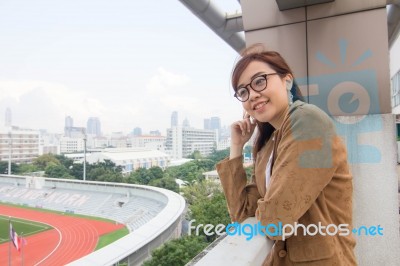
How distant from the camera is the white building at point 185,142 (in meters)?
37.8

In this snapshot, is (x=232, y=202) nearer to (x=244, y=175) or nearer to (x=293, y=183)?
(x=244, y=175)

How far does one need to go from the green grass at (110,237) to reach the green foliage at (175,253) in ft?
20.9

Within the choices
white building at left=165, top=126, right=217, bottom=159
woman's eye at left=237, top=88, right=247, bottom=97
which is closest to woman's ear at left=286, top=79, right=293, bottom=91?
woman's eye at left=237, top=88, right=247, bottom=97

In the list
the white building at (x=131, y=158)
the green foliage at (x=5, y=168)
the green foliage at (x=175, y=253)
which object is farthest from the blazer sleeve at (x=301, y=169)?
the green foliage at (x=5, y=168)

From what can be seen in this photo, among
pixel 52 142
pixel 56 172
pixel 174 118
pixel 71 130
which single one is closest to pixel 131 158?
pixel 56 172

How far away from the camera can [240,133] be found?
0.88 m

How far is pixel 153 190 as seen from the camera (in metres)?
15.0

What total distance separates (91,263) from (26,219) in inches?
390

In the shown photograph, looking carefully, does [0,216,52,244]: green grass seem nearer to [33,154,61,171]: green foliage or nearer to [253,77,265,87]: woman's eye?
[33,154,61,171]: green foliage

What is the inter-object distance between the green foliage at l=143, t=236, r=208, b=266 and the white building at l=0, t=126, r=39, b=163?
31.4 metres

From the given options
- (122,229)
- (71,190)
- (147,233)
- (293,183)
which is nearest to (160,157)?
(71,190)

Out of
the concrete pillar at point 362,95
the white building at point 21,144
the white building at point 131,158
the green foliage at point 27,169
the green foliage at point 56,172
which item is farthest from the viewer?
the white building at point 21,144

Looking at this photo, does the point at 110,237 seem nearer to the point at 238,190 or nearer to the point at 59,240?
the point at 59,240

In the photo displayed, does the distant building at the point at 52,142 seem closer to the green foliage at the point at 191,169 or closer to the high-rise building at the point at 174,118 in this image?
the high-rise building at the point at 174,118
